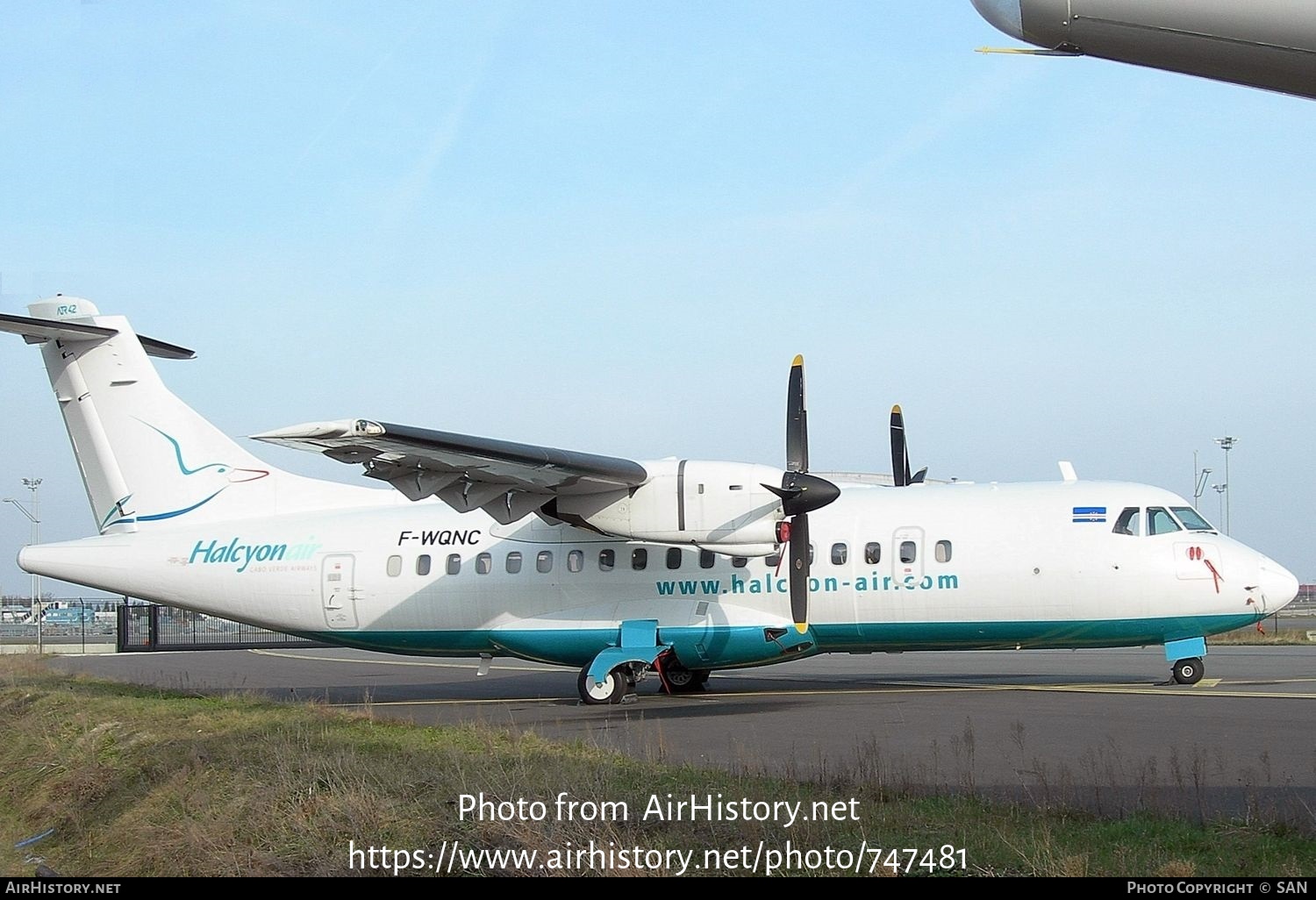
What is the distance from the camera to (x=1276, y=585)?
16.3m

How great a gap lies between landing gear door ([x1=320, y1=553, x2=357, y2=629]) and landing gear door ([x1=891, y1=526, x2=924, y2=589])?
Answer: 8.42 meters

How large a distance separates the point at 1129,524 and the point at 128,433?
15.8 m

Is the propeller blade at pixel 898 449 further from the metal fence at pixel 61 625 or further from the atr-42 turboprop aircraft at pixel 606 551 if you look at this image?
the metal fence at pixel 61 625

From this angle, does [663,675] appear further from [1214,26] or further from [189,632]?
[189,632]

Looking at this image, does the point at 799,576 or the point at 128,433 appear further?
the point at 128,433

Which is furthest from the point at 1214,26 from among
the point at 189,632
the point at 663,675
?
the point at 189,632

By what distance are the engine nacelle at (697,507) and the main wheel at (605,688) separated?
2.14 metres

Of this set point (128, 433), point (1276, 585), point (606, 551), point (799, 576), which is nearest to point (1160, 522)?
point (1276, 585)

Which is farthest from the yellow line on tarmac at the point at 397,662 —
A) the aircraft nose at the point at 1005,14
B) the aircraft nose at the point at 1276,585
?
the aircraft nose at the point at 1005,14

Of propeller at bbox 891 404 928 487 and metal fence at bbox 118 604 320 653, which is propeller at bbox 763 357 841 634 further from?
metal fence at bbox 118 604 320 653

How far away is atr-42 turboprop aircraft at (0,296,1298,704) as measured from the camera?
16250mm

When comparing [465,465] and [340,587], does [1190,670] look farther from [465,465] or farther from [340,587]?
[340,587]

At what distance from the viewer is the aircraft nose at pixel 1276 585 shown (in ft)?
53.3

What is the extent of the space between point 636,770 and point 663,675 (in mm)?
9165
